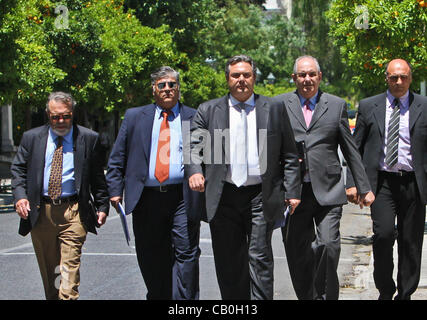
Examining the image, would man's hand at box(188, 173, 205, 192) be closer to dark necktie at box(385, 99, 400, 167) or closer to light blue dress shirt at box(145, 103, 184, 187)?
light blue dress shirt at box(145, 103, 184, 187)

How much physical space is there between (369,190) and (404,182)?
0.35m

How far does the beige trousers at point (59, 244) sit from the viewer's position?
5996 millimetres

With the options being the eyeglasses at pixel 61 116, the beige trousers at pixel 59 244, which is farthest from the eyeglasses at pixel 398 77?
the beige trousers at pixel 59 244

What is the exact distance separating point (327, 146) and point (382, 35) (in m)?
8.08

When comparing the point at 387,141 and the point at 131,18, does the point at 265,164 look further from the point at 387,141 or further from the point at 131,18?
the point at 131,18

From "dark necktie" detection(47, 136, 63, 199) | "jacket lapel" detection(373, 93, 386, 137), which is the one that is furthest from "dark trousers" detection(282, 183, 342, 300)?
"dark necktie" detection(47, 136, 63, 199)

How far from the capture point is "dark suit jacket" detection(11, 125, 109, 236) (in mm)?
5992

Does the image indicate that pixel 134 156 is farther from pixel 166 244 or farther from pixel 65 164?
pixel 166 244

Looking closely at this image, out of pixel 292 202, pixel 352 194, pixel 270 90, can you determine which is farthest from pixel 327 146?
pixel 270 90

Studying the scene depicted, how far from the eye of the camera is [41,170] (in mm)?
5980

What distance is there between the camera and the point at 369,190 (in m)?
6.24

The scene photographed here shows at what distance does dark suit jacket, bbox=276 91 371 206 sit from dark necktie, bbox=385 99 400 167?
0.92 ft

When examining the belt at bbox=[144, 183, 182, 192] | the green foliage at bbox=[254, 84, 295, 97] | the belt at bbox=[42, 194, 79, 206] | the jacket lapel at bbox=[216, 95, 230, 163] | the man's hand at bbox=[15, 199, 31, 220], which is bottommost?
the man's hand at bbox=[15, 199, 31, 220]
